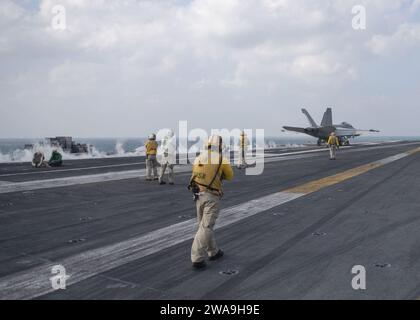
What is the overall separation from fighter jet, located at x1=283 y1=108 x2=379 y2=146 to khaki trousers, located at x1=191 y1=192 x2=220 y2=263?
47208 millimetres

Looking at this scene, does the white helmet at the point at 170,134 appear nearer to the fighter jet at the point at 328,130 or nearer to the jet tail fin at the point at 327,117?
the fighter jet at the point at 328,130

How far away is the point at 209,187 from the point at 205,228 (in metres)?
0.71

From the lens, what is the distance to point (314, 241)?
298 inches

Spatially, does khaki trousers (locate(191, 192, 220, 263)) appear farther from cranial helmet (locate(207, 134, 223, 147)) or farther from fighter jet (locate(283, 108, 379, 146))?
fighter jet (locate(283, 108, 379, 146))

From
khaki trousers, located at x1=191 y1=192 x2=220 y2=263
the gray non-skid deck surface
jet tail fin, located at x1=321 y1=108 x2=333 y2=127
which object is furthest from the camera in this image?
jet tail fin, located at x1=321 y1=108 x2=333 y2=127

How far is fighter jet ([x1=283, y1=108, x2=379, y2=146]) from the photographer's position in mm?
52406

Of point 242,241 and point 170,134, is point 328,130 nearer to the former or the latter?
point 170,134

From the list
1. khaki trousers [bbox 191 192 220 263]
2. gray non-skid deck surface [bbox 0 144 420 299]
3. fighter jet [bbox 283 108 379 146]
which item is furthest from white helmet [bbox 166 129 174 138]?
fighter jet [bbox 283 108 379 146]

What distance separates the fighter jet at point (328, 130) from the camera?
52406 millimetres

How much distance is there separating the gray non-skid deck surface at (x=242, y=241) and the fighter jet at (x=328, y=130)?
3912 centimetres

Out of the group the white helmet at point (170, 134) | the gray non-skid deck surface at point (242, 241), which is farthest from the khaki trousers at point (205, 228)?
the white helmet at point (170, 134)

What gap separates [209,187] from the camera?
652 cm

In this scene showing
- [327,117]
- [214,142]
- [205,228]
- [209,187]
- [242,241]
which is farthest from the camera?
[327,117]

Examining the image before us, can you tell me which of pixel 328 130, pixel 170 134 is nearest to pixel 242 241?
pixel 170 134
